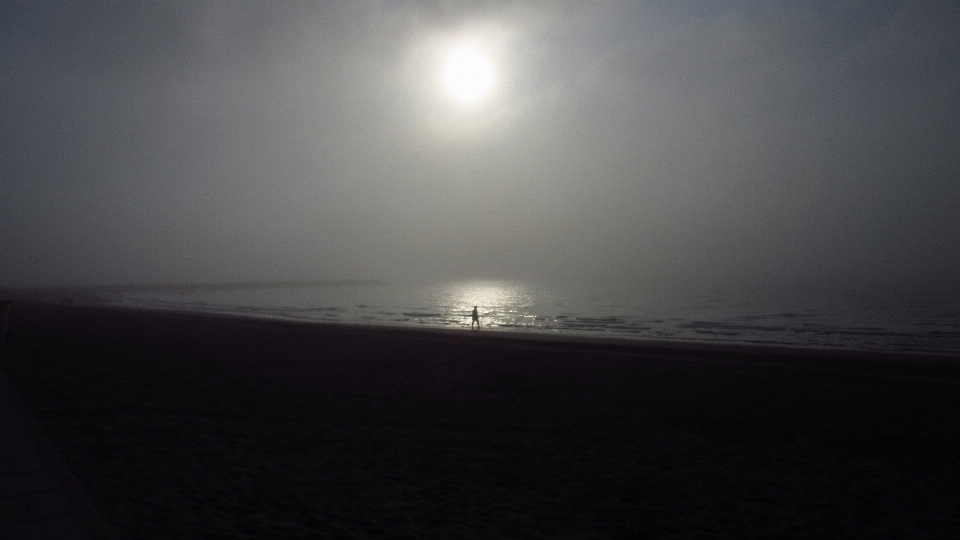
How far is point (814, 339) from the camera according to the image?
3083cm

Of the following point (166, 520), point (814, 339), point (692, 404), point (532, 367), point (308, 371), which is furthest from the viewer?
point (814, 339)

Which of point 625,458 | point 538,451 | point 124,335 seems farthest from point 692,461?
point 124,335

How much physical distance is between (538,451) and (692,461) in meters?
2.09

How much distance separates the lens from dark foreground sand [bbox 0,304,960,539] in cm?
553

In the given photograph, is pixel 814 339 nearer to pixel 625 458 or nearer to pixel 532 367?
pixel 532 367

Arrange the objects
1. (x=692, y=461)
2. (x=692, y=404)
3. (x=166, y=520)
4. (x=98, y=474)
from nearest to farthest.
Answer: (x=166, y=520) < (x=98, y=474) < (x=692, y=461) < (x=692, y=404)

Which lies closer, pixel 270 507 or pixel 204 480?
pixel 270 507

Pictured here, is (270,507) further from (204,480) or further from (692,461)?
(692,461)

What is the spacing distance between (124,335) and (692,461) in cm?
2278

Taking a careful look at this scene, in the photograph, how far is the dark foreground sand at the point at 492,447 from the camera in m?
5.53

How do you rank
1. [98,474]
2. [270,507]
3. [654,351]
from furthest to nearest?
1. [654,351]
2. [98,474]
3. [270,507]

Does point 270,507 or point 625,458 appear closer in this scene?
point 270,507

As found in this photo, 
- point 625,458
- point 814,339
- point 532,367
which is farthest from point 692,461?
point 814,339

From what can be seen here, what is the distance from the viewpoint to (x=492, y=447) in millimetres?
8234
